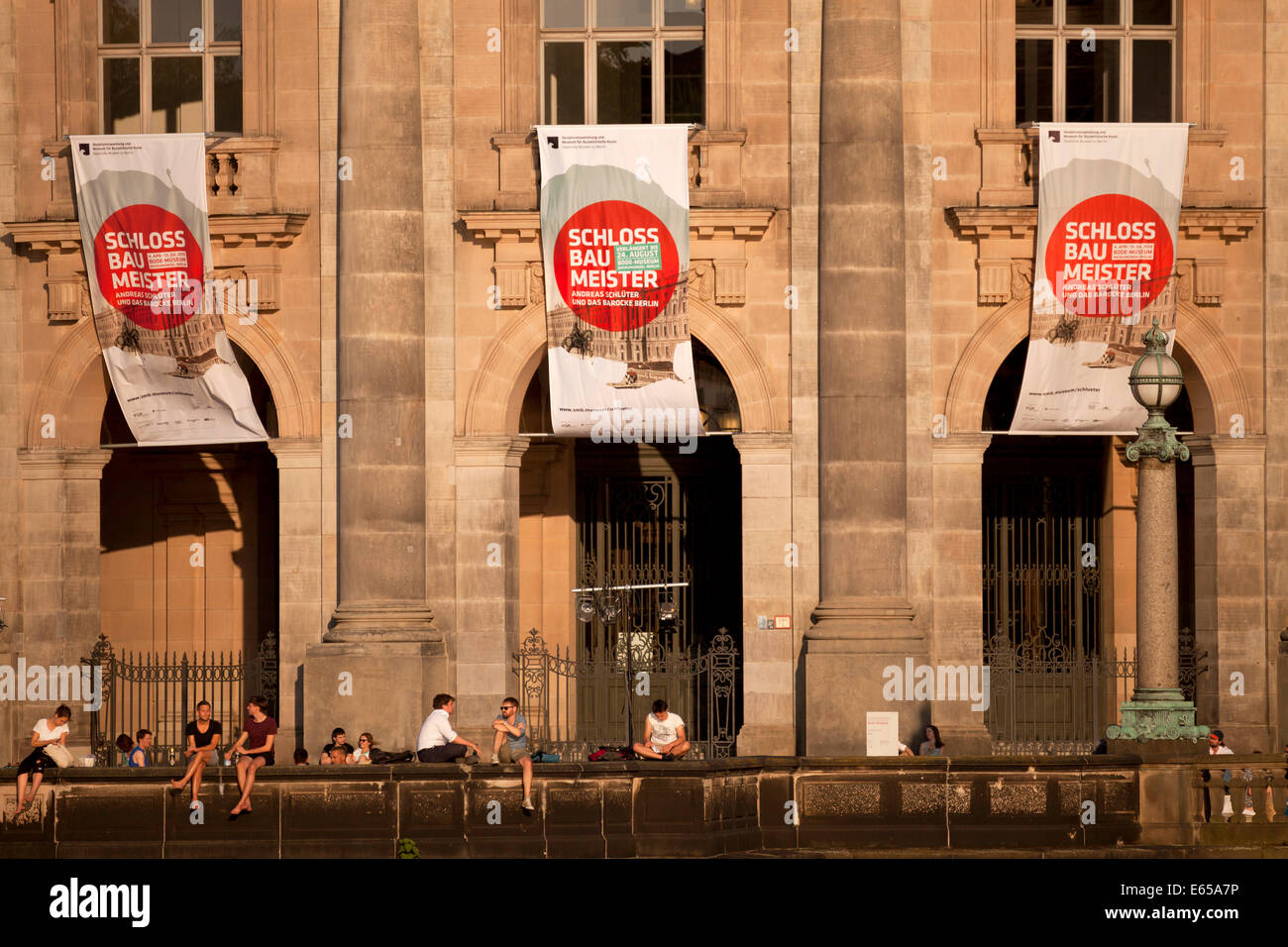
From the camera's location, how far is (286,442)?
102 ft

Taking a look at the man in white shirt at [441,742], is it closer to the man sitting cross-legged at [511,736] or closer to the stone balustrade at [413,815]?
the man sitting cross-legged at [511,736]

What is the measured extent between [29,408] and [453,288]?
5.98 meters

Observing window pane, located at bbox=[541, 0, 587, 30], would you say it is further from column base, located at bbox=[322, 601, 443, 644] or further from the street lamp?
the street lamp

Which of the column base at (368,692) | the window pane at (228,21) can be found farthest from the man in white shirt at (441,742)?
the window pane at (228,21)

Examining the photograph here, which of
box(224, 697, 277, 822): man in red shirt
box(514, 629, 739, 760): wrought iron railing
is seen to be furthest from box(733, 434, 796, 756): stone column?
box(224, 697, 277, 822): man in red shirt

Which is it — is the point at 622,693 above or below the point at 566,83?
below

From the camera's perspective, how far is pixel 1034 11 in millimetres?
31656

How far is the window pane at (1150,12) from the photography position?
31.7 metres

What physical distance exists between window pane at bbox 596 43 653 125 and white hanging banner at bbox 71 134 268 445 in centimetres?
536

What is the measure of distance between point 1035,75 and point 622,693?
1104cm

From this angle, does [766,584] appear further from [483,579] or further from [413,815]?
[413,815]

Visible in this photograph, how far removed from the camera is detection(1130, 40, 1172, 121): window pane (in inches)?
1243

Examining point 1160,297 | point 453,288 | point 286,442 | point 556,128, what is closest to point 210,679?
point 286,442

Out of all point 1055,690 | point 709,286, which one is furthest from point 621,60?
point 1055,690
